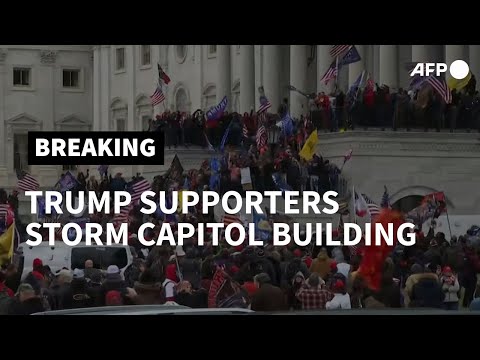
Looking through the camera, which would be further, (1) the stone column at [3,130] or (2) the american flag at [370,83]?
(2) the american flag at [370,83]

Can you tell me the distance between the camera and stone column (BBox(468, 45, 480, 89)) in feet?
52.2

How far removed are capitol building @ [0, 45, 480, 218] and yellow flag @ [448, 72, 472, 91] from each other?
17cm

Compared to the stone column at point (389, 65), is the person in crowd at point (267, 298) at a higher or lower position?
lower

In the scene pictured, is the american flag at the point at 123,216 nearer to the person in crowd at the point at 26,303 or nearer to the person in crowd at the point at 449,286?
the person in crowd at the point at 26,303

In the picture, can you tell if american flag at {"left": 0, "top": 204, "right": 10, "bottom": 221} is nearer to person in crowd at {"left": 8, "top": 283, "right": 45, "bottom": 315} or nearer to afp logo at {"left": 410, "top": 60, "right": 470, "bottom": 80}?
person in crowd at {"left": 8, "top": 283, "right": 45, "bottom": 315}

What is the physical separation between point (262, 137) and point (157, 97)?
2.48 metres

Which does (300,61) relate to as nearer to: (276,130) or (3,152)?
(276,130)

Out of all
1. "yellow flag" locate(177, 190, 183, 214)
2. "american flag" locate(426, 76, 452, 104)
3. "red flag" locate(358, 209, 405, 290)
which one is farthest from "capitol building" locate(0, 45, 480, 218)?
"red flag" locate(358, 209, 405, 290)

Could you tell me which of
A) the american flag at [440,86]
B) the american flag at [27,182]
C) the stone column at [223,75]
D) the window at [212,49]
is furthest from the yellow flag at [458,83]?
the american flag at [27,182]

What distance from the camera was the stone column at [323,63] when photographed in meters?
17.1

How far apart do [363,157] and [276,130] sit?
2258 mm

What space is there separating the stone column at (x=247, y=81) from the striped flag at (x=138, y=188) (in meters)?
3.25
